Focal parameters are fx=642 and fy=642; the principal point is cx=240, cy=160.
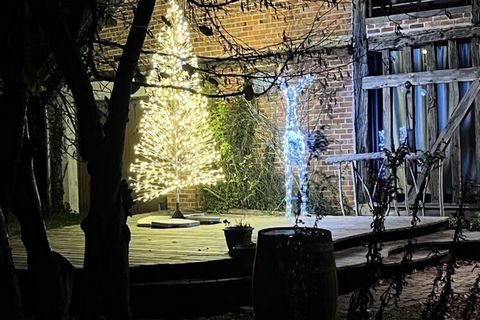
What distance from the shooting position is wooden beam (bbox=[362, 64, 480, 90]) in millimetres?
8352

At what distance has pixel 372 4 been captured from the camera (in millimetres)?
9250

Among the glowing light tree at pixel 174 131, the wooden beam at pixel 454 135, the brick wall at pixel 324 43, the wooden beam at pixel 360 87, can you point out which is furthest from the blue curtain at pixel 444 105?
the glowing light tree at pixel 174 131

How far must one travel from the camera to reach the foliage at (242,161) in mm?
9664

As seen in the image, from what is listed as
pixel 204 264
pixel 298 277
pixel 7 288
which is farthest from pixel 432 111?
pixel 7 288

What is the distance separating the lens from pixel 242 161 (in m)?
9.80

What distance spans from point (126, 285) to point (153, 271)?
1964mm

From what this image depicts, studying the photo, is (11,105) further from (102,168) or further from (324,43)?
(324,43)

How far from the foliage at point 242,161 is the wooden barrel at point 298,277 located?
6009 mm

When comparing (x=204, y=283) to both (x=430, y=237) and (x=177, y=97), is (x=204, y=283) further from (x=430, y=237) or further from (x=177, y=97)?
(x=177, y=97)

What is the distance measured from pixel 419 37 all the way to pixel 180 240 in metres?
4.57

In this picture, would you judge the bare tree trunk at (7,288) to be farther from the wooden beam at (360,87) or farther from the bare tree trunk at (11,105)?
the wooden beam at (360,87)

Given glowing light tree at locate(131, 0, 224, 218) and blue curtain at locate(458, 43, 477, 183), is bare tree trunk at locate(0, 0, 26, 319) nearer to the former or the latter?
glowing light tree at locate(131, 0, 224, 218)

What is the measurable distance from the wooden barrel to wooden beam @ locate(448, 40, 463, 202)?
5433 mm

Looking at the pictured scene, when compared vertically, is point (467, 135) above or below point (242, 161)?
above
